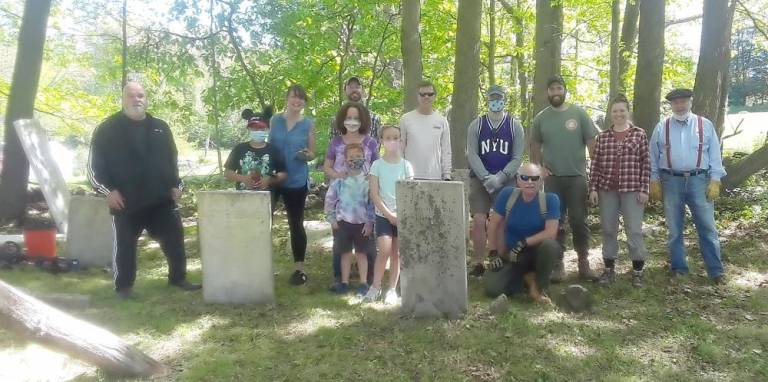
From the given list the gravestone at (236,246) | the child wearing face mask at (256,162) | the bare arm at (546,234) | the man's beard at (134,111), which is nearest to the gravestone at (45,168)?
the man's beard at (134,111)

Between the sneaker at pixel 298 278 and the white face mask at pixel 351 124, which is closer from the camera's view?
the white face mask at pixel 351 124

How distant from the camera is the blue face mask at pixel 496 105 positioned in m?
6.07

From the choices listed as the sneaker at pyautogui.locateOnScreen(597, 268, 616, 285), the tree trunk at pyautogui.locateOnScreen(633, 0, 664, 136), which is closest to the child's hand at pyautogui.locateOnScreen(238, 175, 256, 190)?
the sneaker at pyautogui.locateOnScreen(597, 268, 616, 285)

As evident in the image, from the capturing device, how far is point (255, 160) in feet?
19.0

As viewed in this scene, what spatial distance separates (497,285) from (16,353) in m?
4.14

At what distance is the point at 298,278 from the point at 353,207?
3.88 feet

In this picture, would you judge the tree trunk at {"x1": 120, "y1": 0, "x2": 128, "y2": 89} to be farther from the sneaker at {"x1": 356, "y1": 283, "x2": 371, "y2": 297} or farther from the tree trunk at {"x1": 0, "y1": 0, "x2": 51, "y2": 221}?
the sneaker at {"x1": 356, "y1": 283, "x2": 371, "y2": 297}

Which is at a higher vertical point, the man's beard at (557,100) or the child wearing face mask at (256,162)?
the man's beard at (557,100)

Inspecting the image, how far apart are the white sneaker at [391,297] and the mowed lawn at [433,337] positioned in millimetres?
126

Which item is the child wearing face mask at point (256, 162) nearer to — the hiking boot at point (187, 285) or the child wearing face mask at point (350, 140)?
→ the child wearing face mask at point (350, 140)

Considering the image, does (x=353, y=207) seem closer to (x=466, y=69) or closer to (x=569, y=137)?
(x=569, y=137)

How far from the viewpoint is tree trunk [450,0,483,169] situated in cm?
861

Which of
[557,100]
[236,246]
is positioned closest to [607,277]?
[557,100]

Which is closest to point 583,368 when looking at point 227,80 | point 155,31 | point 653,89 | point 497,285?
point 497,285
